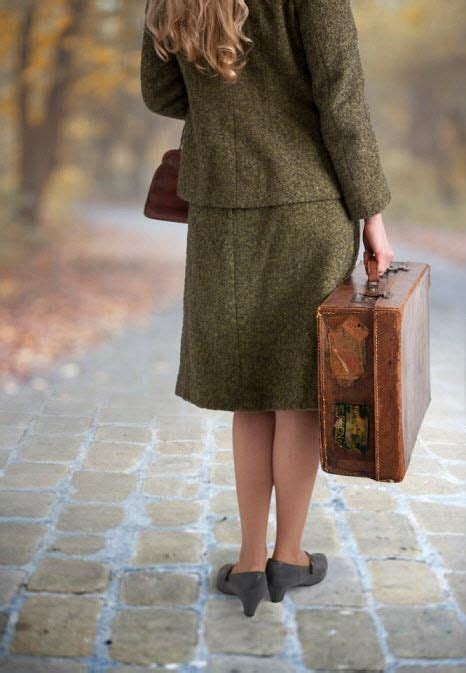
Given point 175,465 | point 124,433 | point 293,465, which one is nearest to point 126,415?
point 124,433

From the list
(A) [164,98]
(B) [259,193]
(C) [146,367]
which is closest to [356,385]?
(B) [259,193]

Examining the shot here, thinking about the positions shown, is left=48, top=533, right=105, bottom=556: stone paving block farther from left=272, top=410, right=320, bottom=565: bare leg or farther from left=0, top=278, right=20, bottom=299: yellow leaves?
left=0, top=278, right=20, bottom=299: yellow leaves

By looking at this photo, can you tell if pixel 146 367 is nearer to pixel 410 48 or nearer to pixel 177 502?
pixel 177 502

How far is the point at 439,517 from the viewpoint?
134 inches

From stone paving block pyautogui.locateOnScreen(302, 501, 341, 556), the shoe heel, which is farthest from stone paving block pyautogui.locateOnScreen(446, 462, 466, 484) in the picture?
the shoe heel

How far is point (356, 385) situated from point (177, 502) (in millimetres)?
1306

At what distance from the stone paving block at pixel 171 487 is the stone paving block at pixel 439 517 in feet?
2.75

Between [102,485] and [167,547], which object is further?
[102,485]

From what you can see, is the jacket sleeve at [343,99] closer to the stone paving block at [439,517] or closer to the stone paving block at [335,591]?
the stone paving block at [335,591]

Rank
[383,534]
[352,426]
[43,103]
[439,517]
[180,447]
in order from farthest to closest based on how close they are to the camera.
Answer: [43,103], [180,447], [439,517], [383,534], [352,426]

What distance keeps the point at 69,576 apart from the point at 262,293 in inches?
42.9

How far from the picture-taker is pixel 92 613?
2.67m

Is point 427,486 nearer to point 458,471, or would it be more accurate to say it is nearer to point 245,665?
point 458,471

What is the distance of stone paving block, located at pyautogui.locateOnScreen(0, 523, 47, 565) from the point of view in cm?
301
